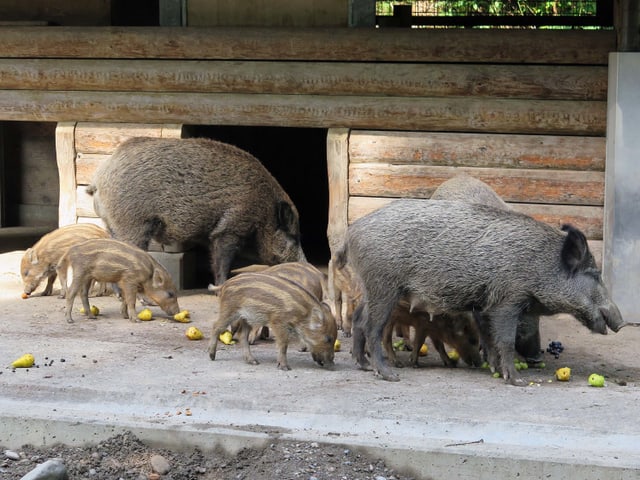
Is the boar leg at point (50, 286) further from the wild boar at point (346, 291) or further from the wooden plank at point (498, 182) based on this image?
the wooden plank at point (498, 182)

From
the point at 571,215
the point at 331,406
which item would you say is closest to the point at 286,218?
the point at 571,215

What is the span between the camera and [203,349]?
8258 millimetres

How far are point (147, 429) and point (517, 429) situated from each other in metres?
2.04

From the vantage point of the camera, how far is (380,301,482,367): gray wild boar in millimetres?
7875

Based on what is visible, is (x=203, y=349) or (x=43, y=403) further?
(x=203, y=349)

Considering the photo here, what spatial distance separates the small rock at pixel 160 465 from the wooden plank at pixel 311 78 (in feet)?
16.3

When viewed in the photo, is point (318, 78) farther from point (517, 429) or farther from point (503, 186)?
point (517, 429)

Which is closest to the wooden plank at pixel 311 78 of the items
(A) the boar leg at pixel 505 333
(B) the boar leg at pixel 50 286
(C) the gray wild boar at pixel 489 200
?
(C) the gray wild boar at pixel 489 200

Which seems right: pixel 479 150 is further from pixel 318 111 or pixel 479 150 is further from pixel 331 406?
pixel 331 406

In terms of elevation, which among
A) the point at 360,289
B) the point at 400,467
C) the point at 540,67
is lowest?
the point at 400,467

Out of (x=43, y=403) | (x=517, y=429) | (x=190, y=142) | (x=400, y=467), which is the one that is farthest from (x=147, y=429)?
(x=190, y=142)

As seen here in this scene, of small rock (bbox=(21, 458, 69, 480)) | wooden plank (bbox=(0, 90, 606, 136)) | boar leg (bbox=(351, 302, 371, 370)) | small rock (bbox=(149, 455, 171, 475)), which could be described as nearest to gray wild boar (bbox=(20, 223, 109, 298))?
wooden plank (bbox=(0, 90, 606, 136))

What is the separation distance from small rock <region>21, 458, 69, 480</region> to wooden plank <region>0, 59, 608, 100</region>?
5.26m

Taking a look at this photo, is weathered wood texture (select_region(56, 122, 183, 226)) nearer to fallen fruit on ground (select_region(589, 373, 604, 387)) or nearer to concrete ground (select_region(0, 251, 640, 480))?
concrete ground (select_region(0, 251, 640, 480))
